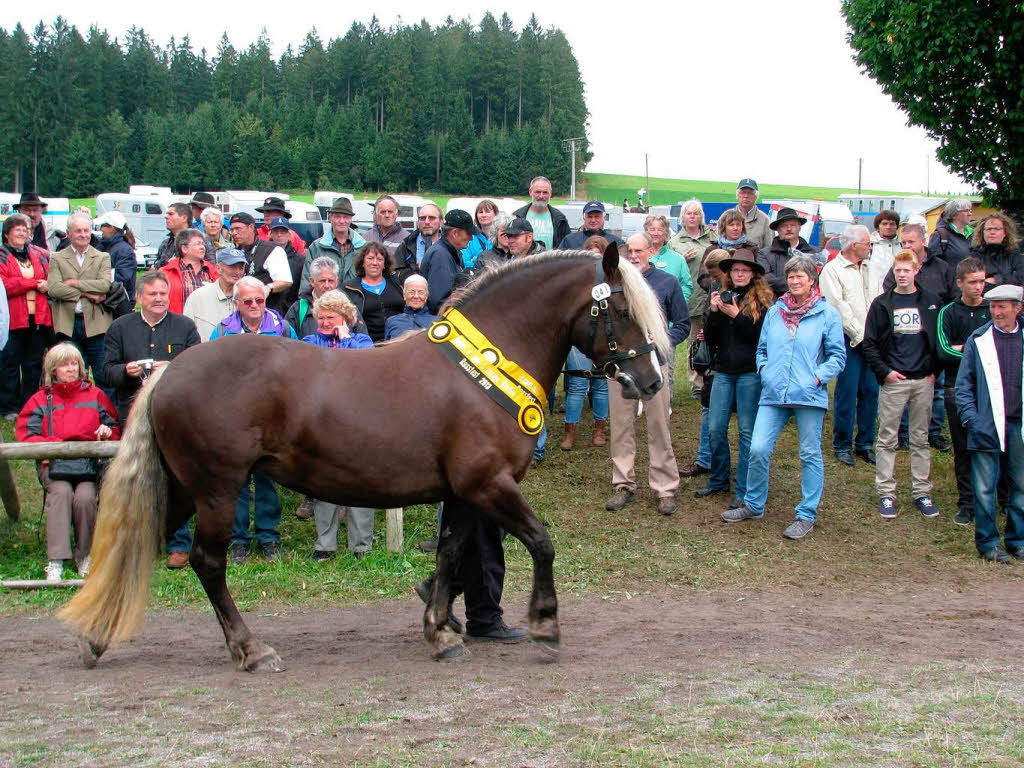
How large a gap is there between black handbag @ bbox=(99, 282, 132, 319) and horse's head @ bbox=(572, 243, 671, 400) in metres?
6.71

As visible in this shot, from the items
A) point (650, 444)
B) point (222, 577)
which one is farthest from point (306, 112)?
point (222, 577)

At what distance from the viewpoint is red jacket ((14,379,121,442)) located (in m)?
7.66

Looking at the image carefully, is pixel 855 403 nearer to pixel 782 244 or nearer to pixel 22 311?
pixel 782 244

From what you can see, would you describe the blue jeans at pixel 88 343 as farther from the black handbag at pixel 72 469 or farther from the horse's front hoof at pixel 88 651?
the horse's front hoof at pixel 88 651

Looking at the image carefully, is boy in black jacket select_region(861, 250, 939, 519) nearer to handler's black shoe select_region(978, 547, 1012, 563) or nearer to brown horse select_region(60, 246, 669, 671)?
handler's black shoe select_region(978, 547, 1012, 563)

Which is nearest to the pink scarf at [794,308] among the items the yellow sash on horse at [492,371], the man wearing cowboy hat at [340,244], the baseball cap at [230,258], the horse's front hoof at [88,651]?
the yellow sash on horse at [492,371]

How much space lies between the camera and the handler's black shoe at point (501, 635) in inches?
249

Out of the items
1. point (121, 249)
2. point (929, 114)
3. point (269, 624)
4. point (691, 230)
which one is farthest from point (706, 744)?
point (929, 114)

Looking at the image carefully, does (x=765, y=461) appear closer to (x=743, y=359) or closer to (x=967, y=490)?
(x=743, y=359)

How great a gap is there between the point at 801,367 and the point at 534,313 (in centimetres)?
376

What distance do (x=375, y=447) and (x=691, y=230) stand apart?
7.12 meters

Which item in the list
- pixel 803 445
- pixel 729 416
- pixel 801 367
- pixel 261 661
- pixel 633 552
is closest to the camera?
pixel 261 661

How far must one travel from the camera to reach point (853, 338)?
1060 centimetres

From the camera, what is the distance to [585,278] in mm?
5879
